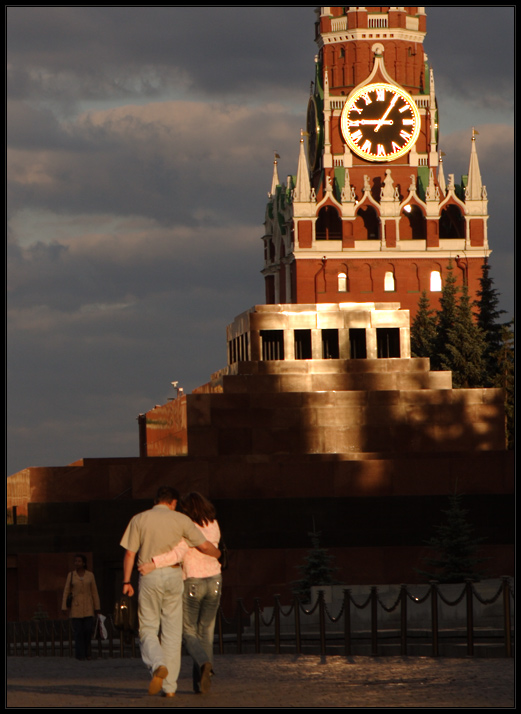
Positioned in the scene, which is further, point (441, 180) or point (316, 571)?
point (441, 180)

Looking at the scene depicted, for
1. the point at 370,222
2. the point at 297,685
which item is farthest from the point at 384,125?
the point at 297,685

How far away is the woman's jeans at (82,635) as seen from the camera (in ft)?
73.6

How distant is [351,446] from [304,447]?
1.45 metres

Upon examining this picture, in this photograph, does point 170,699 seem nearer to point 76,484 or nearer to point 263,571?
point 263,571

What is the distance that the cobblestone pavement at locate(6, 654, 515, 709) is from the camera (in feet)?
44.2

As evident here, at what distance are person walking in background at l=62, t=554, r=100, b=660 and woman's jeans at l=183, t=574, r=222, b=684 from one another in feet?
24.8

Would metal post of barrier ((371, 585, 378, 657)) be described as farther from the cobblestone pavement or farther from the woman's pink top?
the woman's pink top

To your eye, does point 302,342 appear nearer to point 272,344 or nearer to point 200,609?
point 272,344

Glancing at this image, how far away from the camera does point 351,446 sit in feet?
150

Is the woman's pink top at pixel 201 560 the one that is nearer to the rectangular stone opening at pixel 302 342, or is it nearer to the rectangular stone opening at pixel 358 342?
the rectangular stone opening at pixel 302 342

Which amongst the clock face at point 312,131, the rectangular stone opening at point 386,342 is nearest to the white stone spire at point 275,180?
the clock face at point 312,131

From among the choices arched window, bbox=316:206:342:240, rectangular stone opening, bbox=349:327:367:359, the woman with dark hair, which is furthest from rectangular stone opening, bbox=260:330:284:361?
arched window, bbox=316:206:342:240

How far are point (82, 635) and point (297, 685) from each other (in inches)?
307

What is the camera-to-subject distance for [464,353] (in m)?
67.7
